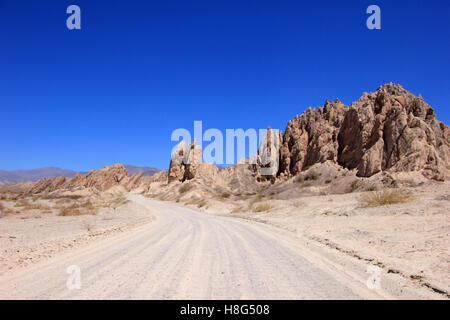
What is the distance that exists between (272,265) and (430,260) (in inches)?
154

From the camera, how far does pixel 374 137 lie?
48.4 metres

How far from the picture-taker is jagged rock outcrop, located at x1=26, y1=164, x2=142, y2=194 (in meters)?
115

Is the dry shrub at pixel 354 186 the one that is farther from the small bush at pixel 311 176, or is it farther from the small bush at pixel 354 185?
the small bush at pixel 311 176

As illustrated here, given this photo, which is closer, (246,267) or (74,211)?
(246,267)

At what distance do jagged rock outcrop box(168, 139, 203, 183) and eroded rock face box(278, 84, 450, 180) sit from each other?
87.3ft

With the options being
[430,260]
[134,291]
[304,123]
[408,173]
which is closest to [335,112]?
[304,123]

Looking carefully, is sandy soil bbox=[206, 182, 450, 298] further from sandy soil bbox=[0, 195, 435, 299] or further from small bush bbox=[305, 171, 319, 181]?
small bush bbox=[305, 171, 319, 181]

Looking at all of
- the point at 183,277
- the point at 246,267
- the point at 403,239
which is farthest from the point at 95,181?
the point at 183,277

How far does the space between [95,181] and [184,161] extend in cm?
5401

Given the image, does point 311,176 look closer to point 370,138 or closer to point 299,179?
point 299,179

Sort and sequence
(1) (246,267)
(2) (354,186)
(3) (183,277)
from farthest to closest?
(2) (354,186) < (1) (246,267) < (3) (183,277)

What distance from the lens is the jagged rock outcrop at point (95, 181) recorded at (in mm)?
114875

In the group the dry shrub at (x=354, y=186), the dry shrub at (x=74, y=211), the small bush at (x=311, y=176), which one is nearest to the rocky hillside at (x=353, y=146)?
the dry shrub at (x=354, y=186)
